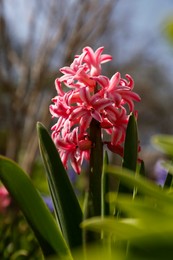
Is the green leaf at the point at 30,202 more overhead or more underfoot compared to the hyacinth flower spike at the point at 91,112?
more underfoot

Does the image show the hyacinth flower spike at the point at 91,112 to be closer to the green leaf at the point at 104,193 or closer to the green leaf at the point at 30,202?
the green leaf at the point at 104,193

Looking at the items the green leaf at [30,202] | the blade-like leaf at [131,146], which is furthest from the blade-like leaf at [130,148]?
the green leaf at [30,202]

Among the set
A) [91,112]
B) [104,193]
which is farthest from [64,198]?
[91,112]

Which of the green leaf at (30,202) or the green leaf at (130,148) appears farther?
the green leaf at (130,148)

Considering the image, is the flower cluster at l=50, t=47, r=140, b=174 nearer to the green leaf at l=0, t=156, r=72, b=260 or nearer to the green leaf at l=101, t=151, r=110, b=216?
the green leaf at l=101, t=151, r=110, b=216

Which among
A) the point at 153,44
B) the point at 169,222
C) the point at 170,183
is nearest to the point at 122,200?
the point at 169,222

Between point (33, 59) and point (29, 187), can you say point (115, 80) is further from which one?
point (33, 59)

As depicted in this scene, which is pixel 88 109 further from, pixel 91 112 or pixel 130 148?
pixel 130 148
